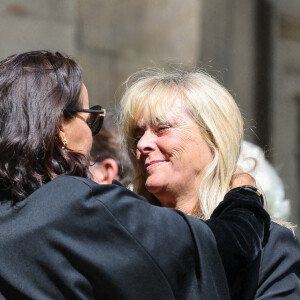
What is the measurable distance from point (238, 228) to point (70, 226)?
0.58m

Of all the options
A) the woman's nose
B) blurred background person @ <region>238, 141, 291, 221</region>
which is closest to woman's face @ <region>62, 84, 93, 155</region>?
the woman's nose

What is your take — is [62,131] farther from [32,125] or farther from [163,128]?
[163,128]

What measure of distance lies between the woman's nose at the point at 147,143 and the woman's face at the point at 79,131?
0.46 meters

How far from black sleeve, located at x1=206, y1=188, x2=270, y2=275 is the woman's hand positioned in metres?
0.40

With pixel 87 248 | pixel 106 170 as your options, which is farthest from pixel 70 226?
pixel 106 170

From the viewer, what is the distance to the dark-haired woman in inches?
68.9

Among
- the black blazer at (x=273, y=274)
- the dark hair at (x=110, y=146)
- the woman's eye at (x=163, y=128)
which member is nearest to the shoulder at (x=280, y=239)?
the black blazer at (x=273, y=274)

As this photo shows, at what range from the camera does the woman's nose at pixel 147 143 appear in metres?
2.58

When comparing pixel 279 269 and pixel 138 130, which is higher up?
pixel 138 130

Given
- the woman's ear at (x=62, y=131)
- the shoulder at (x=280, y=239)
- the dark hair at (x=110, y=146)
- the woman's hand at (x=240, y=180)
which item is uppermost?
the woman's ear at (x=62, y=131)

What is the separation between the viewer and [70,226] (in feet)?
5.77

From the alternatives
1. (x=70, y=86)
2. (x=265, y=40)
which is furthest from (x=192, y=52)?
(x=70, y=86)

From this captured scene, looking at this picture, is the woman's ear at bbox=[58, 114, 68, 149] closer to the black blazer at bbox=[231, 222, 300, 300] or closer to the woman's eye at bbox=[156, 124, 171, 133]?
the woman's eye at bbox=[156, 124, 171, 133]

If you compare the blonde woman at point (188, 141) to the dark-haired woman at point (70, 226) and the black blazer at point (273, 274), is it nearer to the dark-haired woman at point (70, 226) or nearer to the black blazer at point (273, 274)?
the black blazer at point (273, 274)
